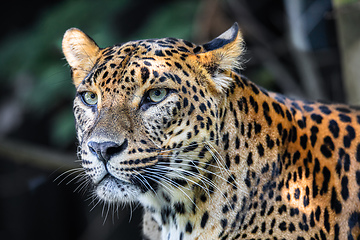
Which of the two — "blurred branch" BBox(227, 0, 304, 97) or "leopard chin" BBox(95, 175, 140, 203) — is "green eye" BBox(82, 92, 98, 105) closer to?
"leopard chin" BBox(95, 175, 140, 203)

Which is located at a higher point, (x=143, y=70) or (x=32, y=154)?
(x=143, y=70)

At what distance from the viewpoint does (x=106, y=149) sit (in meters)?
4.22

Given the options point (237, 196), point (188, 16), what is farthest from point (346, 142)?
point (188, 16)

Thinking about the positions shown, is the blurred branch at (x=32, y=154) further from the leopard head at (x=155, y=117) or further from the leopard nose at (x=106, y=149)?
the leopard nose at (x=106, y=149)

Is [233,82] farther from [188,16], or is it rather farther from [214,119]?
[188,16]

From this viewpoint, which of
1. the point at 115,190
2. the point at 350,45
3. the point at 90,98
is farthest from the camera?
the point at 350,45

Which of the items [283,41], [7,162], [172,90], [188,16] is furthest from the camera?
[7,162]

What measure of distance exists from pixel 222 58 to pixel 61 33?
247 inches

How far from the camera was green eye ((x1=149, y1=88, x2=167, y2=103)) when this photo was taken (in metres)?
4.45

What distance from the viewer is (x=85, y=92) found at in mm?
4828

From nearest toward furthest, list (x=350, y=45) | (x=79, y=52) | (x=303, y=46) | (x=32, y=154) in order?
1. (x=79, y=52)
2. (x=350, y=45)
3. (x=303, y=46)
4. (x=32, y=154)

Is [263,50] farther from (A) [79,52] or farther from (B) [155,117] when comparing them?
(B) [155,117]

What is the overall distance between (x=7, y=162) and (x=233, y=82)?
12.2m

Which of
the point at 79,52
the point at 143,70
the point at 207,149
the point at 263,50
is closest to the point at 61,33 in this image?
the point at 263,50
